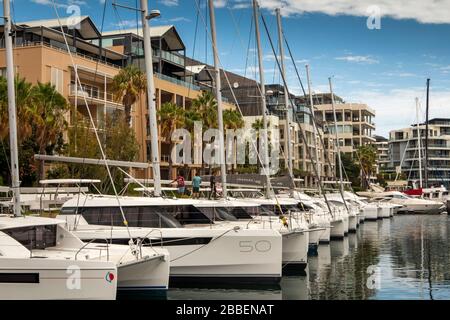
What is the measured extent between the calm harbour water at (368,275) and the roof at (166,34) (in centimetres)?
3734

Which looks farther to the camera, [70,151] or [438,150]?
[438,150]

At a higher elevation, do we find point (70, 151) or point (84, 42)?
point (84, 42)

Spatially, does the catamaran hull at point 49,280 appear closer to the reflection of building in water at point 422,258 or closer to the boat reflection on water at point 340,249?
the reflection of building in water at point 422,258

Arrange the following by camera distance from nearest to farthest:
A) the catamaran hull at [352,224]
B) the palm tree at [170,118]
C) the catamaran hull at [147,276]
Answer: the catamaran hull at [147,276], the catamaran hull at [352,224], the palm tree at [170,118]

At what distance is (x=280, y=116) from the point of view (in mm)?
98625

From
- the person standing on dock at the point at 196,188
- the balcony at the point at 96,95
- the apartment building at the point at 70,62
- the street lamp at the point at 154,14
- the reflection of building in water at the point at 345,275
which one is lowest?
the reflection of building in water at the point at 345,275

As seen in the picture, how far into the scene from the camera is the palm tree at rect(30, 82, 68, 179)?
3856 cm

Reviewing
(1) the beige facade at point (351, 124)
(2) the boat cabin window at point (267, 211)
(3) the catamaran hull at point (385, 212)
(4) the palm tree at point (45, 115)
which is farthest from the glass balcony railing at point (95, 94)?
(1) the beige facade at point (351, 124)

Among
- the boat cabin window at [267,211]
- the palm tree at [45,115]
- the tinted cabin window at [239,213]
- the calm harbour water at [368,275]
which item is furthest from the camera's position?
the palm tree at [45,115]

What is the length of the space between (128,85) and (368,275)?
107 feet

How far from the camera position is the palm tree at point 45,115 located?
38.6 metres
